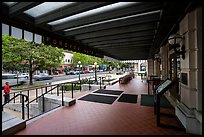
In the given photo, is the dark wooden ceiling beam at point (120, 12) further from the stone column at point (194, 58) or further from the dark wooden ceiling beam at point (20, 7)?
the dark wooden ceiling beam at point (20, 7)

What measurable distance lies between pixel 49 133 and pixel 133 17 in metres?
3.91

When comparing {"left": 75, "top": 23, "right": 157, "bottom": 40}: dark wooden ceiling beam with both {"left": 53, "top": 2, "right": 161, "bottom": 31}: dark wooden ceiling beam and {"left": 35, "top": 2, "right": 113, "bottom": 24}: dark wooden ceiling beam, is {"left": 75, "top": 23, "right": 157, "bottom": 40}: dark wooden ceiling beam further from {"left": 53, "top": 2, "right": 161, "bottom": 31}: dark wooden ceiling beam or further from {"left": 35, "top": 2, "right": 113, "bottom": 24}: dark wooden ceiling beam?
{"left": 35, "top": 2, "right": 113, "bottom": 24}: dark wooden ceiling beam

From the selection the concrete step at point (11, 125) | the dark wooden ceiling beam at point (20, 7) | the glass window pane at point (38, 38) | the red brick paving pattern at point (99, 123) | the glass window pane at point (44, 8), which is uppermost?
the glass window pane at point (44, 8)

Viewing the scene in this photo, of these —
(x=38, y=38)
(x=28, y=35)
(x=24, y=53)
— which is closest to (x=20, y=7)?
(x=28, y=35)

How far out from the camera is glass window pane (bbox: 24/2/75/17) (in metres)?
3.65

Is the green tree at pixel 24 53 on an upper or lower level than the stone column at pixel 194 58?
upper

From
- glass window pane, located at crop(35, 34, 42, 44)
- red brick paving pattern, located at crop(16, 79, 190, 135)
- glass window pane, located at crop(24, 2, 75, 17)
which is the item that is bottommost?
red brick paving pattern, located at crop(16, 79, 190, 135)

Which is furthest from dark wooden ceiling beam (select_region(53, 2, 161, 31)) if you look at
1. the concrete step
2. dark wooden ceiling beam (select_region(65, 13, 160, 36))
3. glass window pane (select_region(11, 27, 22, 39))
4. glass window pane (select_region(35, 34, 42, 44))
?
the concrete step

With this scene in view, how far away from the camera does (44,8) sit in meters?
3.92

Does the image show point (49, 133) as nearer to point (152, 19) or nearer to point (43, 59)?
point (152, 19)

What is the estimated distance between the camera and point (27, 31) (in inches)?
180

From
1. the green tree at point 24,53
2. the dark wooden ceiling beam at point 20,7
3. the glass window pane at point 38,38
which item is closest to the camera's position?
the dark wooden ceiling beam at point 20,7

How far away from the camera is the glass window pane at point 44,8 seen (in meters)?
3.65

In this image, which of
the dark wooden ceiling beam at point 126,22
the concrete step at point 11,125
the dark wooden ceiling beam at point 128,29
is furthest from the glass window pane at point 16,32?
the dark wooden ceiling beam at point 128,29
